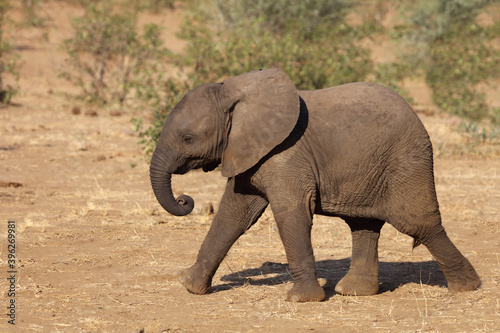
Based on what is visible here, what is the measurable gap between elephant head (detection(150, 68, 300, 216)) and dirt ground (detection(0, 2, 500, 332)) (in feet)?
3.25

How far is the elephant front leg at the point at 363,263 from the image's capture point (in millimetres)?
6086

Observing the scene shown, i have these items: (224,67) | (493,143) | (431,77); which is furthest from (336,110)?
(431,77)

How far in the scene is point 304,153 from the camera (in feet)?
18.1

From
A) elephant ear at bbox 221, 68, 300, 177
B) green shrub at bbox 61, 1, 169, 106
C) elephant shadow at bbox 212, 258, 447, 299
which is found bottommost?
green shrub at bbox 61, 1, 169, 106

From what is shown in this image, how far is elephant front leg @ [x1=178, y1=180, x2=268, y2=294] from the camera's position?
19.5 feet

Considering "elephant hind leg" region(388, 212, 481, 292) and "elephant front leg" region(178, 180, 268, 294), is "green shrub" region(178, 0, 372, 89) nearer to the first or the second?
"elephant front leg" region(178, 180, 268, 294)

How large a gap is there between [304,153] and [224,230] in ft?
3.35

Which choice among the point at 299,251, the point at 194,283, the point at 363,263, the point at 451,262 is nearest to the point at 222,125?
the point at 299,251

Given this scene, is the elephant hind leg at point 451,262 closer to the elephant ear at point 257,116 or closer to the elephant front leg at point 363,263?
the elephant front leg at point 363,263

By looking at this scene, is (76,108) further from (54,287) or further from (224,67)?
(54,287)

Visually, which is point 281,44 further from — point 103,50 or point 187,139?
point 187,139

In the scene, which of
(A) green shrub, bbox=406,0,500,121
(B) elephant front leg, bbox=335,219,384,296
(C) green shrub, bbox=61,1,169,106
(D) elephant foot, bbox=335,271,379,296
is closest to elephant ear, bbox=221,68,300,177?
(B) elephant front leg, bbox=335,219,384,296

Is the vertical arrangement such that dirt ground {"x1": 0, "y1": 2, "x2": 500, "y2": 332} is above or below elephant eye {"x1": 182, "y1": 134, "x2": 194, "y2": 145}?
below

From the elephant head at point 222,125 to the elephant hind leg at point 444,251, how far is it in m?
1.38
